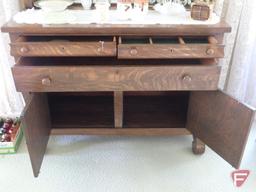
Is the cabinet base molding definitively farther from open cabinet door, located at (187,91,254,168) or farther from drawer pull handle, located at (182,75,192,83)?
drawer pull handle, located at (182,75,192,83)

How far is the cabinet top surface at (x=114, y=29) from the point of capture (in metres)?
1.19

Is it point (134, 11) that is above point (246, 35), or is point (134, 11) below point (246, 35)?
above

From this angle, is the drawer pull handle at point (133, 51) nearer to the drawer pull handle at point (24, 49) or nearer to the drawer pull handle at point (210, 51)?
the drawer pull handle at point (210, 51)

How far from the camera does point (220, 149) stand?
1.35m

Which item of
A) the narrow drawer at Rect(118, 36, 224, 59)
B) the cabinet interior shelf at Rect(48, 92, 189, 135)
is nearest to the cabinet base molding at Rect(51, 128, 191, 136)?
the cabinet interior shelf at Rect(48, 92, 189, 135)

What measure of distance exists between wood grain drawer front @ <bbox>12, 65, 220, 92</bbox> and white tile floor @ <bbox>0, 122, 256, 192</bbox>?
19.2 inches

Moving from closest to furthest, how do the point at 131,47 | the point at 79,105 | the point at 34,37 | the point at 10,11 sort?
the point at 131,47
the point at 34,37
the point at 10,11
the point at 79,105

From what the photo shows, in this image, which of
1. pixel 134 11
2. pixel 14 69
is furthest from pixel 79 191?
pixel 134 11

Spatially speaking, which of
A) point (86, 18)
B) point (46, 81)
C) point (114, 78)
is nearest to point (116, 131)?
point (114, 78)

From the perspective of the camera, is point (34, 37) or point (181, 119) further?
point (181, 119)

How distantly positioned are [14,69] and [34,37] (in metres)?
0.22

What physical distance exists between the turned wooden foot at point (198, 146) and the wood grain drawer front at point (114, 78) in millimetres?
405

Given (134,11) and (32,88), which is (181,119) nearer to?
(134,11)

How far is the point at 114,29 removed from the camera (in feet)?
3.95
